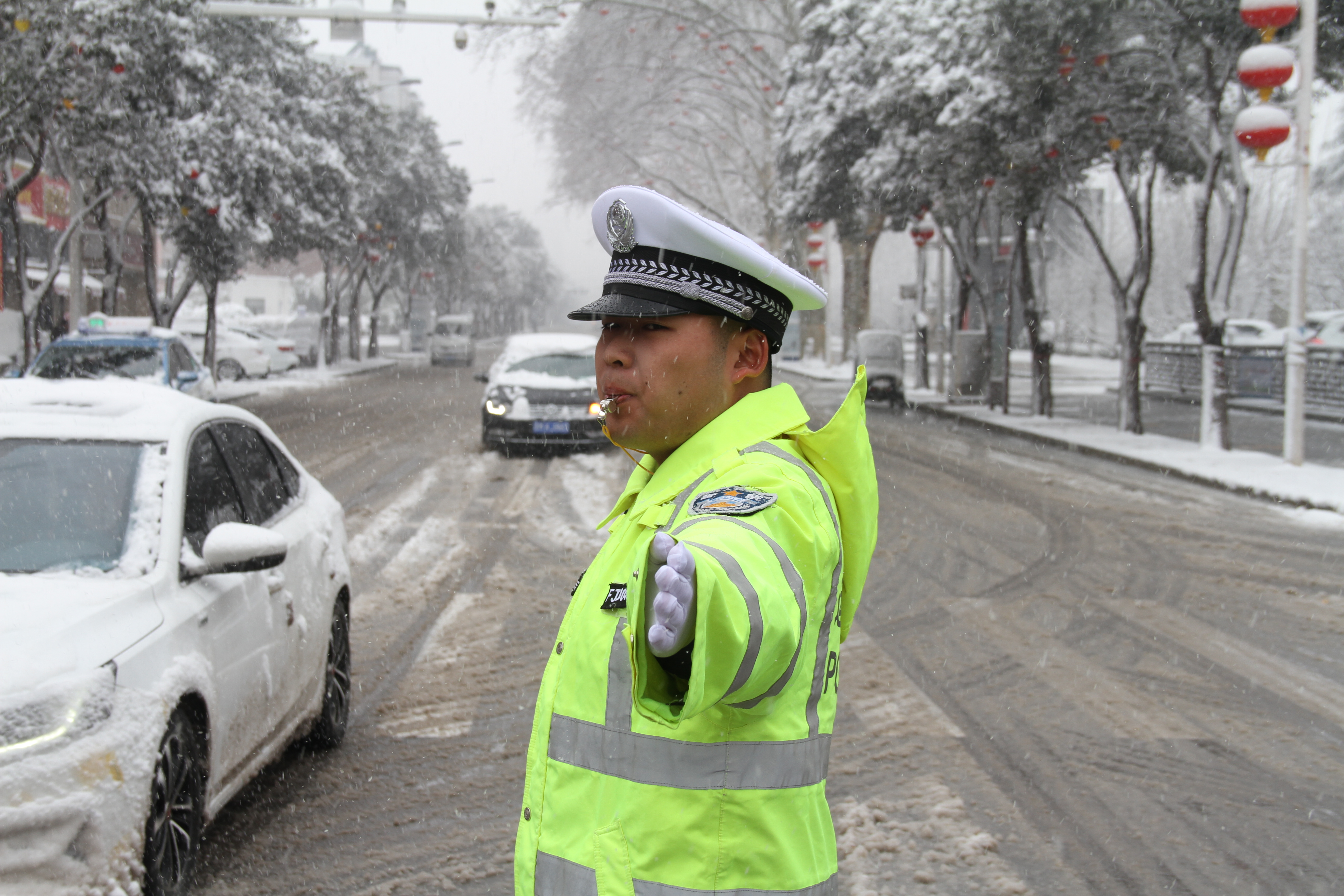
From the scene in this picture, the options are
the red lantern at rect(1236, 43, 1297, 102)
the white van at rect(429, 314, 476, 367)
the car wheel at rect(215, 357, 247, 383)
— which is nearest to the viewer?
the red lantern at rect(1236, 43, 1297, 102)

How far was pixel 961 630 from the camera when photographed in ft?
22.9

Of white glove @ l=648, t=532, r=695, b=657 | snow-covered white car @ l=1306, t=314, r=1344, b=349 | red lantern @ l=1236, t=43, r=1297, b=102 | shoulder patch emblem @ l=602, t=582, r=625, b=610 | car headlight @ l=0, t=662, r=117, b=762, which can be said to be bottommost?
car headlight @ l=0, t=662, r=117, b=762

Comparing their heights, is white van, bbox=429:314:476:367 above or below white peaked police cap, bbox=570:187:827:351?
above

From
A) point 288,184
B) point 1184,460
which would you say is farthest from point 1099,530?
point 288,184

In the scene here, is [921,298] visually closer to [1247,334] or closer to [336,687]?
[1247,334]

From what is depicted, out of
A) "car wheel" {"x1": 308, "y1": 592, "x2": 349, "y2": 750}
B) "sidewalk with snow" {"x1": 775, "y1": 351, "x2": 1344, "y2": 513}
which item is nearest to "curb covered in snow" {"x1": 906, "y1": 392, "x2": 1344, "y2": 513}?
"sidewalk with snow" {"x1": 775, "y1": 351, "x2": 1344, "y2": 513}

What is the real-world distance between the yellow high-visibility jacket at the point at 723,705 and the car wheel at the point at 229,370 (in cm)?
3464

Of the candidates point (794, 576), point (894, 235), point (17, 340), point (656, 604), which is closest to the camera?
point (656, 604)

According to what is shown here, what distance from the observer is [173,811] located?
3.33m

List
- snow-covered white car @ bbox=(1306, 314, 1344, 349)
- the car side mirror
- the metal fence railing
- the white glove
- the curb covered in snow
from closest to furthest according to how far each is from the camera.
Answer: the white glove → the car side mirror → the curb covered in snow → the metal fence railing → snow-covered white car @ bbox=(1306, 314, 1344, 349)

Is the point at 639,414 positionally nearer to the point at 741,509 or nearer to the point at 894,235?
the point at 741,509

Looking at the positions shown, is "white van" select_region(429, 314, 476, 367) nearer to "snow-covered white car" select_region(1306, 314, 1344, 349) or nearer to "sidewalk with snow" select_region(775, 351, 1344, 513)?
"sidewalk with snow" select_region(775, 351, 1344, 513)

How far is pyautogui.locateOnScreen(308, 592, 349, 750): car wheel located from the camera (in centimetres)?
486

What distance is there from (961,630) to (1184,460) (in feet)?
30.0
